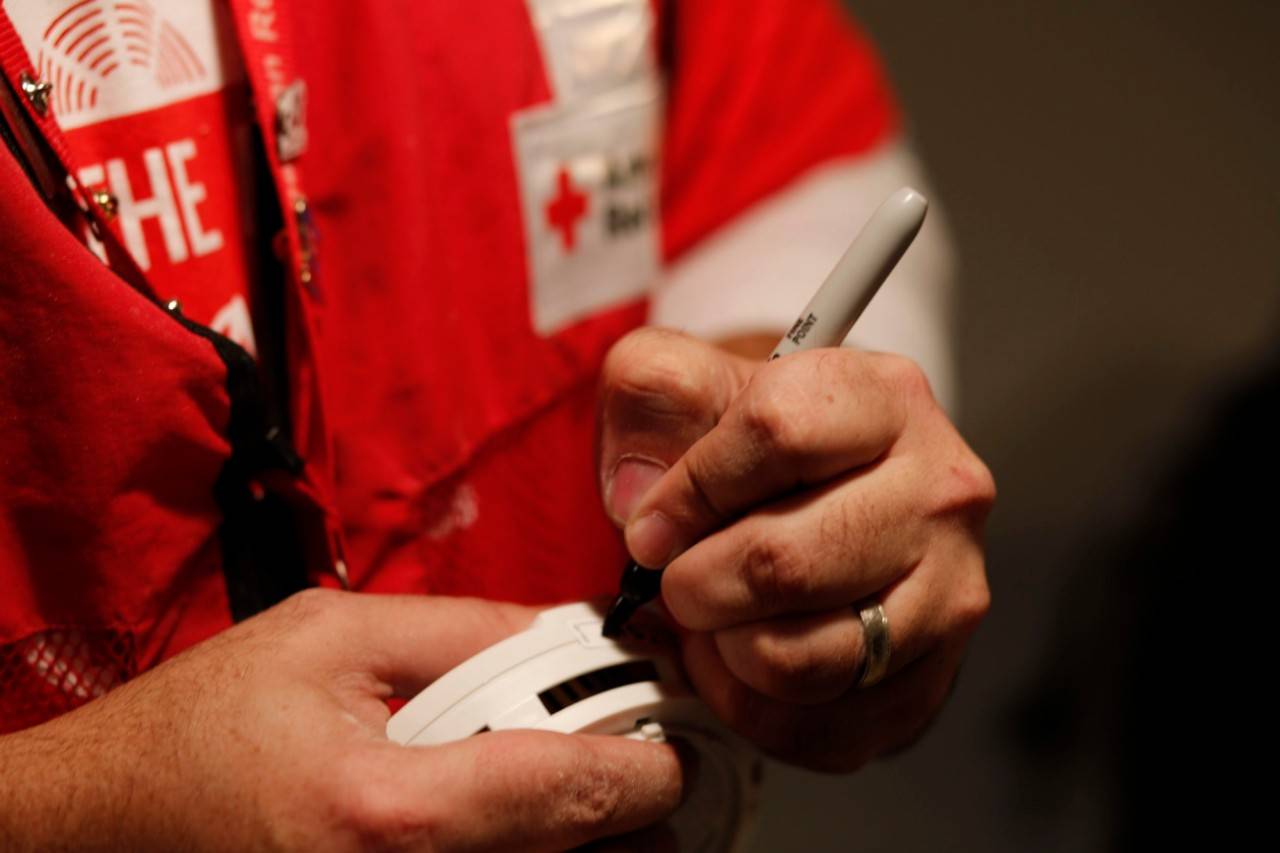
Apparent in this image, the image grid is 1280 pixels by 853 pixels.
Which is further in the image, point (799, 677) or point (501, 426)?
point (501, 426)

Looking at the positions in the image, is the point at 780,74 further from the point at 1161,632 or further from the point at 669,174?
the point at 1161,632

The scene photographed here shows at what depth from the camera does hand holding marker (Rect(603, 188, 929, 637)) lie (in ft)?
1.29

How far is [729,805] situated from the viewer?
19.5 inches

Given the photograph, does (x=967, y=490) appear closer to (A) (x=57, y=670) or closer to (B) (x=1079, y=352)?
(A) (x=57, y=670)

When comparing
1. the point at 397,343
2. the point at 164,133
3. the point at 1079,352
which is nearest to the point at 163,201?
the point at 164,133

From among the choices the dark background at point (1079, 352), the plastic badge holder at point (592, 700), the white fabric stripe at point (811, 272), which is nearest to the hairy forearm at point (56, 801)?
the plastic badge holder at point (592, 700)

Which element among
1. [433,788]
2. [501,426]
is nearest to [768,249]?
[501,426]

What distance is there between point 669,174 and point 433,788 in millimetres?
538

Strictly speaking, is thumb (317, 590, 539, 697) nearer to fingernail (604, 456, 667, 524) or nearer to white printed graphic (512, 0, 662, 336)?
fingernail (604, 456, 667, 524)

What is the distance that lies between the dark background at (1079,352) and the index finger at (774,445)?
84 centimetres

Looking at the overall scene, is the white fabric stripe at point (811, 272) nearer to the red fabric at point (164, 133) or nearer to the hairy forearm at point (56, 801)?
the red fabric at point (164, 133)

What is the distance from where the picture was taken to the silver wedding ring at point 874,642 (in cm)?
42

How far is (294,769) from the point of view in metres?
0.35

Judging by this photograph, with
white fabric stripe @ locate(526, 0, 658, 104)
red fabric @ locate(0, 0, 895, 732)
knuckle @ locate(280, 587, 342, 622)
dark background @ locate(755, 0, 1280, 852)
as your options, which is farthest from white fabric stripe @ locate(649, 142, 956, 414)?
dark background @ locate(755, 0, 1280, 852)
